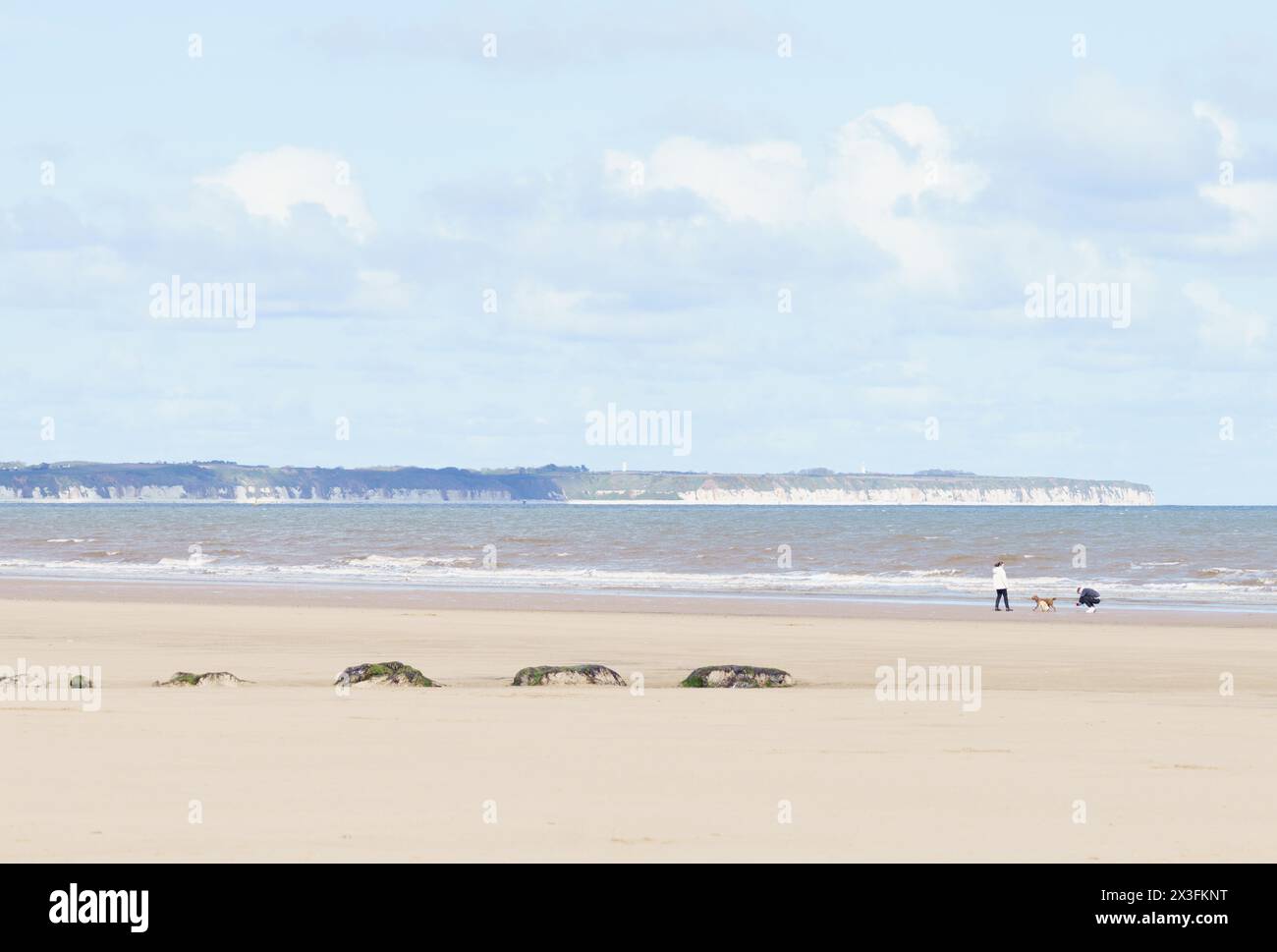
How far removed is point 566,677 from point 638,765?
21.9 ft

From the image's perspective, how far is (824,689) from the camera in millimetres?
19531

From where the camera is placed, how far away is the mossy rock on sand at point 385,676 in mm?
18828

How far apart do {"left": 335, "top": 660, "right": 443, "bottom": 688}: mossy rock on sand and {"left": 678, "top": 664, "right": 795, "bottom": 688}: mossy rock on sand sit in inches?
127

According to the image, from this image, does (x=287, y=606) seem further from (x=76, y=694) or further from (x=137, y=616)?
(x=76, y=694)

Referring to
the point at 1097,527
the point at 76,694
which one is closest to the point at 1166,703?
the point at 76,694

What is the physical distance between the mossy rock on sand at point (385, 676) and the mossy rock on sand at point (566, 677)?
3.65 ft

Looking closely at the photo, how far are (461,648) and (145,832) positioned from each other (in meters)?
17.4

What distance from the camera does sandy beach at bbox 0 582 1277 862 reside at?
967 centimetres
